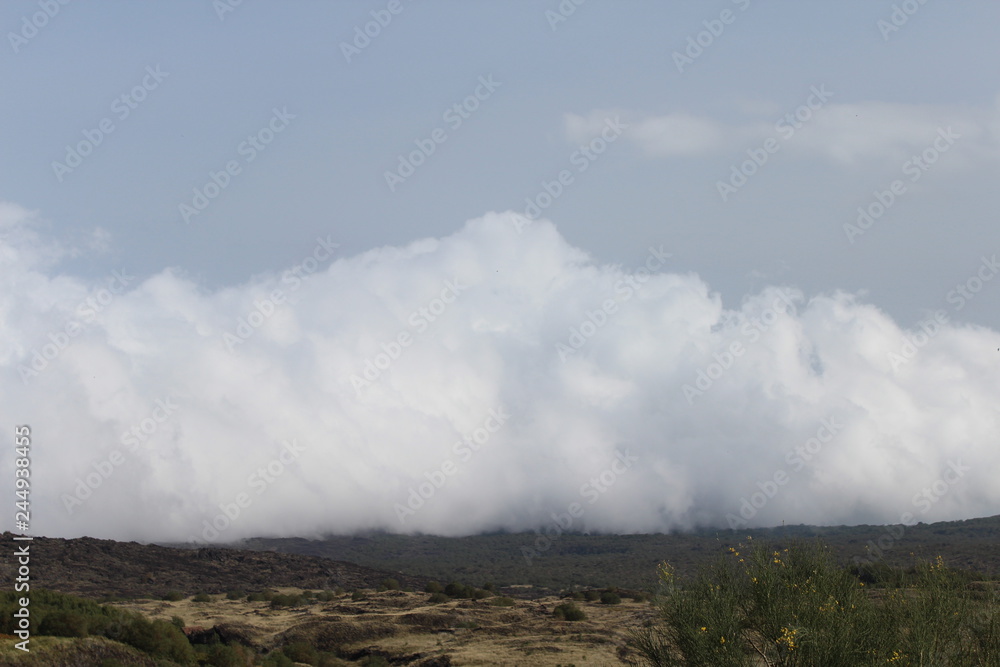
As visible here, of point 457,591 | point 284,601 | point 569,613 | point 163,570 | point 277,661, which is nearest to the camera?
Result: point 277,661

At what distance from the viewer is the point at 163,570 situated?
12100 cm

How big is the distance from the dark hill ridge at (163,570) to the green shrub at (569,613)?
51782 mm

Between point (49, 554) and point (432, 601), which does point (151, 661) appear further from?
point (49, 554)

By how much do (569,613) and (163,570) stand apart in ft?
254

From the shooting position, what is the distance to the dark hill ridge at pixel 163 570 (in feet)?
351

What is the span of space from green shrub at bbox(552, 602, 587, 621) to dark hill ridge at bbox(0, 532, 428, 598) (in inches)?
2039

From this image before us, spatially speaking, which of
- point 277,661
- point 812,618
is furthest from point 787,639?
point 277,661

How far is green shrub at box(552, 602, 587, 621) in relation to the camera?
66.0m

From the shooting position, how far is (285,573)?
128m

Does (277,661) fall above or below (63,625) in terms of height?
below

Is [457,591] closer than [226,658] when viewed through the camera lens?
No

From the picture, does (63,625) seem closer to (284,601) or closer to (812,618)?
(812,618)

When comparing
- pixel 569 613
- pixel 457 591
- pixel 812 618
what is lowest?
pixel 457 591

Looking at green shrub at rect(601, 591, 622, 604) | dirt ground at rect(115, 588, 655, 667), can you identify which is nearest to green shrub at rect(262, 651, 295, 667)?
dirt ground at rect(115, 588, 655, 667)
